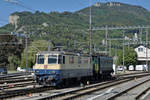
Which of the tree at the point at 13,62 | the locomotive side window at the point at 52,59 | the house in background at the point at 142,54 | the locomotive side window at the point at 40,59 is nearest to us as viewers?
the locomotive side window at the point at 52,59

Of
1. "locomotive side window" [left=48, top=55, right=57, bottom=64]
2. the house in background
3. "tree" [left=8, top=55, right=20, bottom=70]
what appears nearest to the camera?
"locomotive side window" [left=48, top=55, right=57, bottom=64]

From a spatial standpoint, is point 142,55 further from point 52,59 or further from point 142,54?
point 52,59

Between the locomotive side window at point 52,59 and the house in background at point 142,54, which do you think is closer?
the locomotive side window at point 52,59

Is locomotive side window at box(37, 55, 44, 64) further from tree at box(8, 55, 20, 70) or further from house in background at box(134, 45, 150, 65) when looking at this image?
house in background at box(134, 45, 150, 65)

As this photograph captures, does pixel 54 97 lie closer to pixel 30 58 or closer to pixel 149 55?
pixel 30 58

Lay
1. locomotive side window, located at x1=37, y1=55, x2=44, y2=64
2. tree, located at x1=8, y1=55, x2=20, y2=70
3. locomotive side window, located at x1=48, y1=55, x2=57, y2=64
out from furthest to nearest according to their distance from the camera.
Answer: tree, located at x1=8, y1=55, x2=20, y2=70 → locomotive side window, located at x1=37, y1=55, x2=44, y2=64 → locomotive side window, located at x1=48, y1=55, x2=57, y2=64

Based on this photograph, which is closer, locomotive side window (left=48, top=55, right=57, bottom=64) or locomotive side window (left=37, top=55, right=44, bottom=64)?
locomotive side window (left=48, top=55, right=57, bottom=64)

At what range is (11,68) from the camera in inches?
3499

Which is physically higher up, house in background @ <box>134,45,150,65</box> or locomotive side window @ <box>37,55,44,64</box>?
house in background @ <box>134,45,150,65</box>

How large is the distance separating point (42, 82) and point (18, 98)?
23.9 ft

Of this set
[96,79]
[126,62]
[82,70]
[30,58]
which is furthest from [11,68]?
[82,70]

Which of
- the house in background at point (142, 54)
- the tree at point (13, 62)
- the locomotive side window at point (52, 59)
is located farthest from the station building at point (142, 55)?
the locomotive side window at point (52, 59)

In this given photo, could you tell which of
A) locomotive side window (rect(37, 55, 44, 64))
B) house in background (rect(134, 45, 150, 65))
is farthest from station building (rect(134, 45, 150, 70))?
locomotive side window (rect(37, 55, 44, 64))

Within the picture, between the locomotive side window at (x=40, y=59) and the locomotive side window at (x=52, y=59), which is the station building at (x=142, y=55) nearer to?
the locomotive side window at (x=40, y=59)
